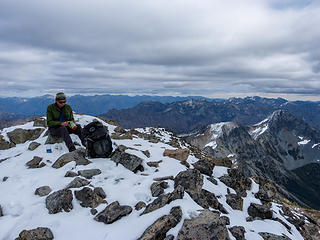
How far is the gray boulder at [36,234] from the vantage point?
7645mm

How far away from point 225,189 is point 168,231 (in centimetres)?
846

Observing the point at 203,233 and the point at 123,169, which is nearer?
the point at 203,233

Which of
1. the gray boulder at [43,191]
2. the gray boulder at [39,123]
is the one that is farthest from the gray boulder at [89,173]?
the gray boulder at [39,123]

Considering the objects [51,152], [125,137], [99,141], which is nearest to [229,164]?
[125,137]

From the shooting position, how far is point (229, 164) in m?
21.5

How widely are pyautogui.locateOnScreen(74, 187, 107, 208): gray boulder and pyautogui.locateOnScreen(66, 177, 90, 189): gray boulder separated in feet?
2.35

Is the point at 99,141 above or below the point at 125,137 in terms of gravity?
above

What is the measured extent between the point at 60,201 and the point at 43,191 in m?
1.83

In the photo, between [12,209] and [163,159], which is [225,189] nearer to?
[163,159]

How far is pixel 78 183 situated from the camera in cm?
1111

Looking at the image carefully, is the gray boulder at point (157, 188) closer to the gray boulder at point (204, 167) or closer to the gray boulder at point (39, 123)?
the gray boulder at point (204, 167)

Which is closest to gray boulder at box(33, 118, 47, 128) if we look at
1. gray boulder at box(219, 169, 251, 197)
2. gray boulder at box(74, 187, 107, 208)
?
gray boulder at box(74, 187, 107, 208)

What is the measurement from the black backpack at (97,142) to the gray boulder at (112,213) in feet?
20.6

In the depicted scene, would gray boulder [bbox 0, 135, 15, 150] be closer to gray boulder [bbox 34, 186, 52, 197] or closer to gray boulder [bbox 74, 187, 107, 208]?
gray boulder [bbox 34, 186, 52, 197]
